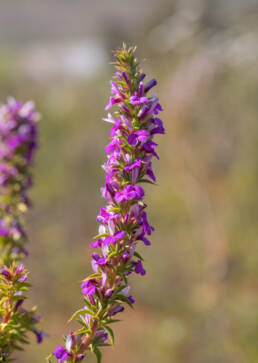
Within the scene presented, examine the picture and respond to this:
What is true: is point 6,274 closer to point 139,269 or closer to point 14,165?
point 139,269

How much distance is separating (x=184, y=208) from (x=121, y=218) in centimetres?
1275

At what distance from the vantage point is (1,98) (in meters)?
Result: 19.9

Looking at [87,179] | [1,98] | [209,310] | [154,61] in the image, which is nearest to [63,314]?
[209,310]

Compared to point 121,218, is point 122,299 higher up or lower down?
lower down

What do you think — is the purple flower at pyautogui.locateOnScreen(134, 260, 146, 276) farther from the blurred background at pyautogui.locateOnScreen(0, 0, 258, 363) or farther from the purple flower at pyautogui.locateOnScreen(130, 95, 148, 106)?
the blurred background at pyautogui.locateOnScreen(0, 0, 258, 363)

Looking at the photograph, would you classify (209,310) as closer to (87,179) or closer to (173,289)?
(173,289)

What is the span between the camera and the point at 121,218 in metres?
1.89

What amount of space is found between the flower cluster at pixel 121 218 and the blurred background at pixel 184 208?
21.8ft

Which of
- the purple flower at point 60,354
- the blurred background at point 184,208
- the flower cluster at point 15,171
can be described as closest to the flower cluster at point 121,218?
the purple flower at point 60,354

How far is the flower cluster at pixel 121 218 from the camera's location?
70.9 inches

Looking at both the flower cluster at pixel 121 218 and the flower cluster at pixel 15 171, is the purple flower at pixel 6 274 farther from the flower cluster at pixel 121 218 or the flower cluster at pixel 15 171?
the flower cluster at pixel 15 171

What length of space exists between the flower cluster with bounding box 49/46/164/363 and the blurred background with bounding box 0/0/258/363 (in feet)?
21.8

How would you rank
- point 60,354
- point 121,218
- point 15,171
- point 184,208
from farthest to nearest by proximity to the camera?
point 184,208, point 15,171, point 121,218, point 60,354

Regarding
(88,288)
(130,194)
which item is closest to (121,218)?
(130,194)
